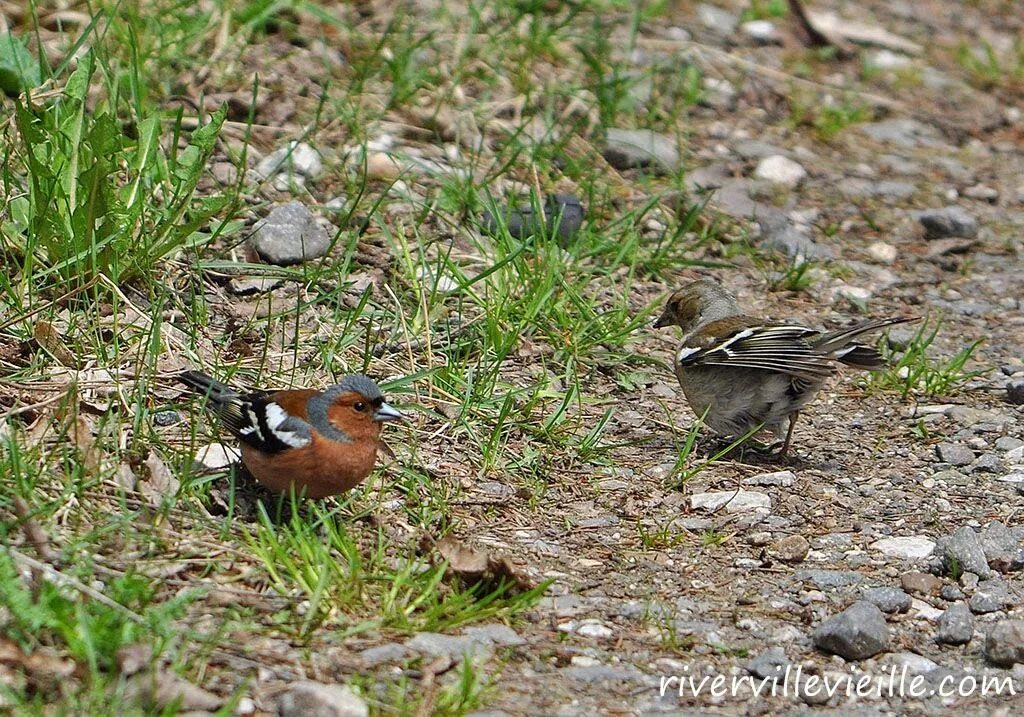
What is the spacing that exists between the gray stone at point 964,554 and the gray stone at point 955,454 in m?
0.83

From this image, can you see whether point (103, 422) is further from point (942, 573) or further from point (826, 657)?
point (942, 573)

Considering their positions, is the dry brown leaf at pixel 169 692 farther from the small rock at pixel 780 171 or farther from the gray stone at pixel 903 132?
the gray stone at pixel 903 132

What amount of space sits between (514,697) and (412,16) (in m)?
5.21

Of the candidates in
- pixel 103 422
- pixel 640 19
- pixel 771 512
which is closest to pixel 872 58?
pixel 640 19

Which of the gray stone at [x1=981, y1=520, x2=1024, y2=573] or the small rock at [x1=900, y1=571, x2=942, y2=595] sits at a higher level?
the small rock at [x1=900, y1=571, x2=942, y2=595]

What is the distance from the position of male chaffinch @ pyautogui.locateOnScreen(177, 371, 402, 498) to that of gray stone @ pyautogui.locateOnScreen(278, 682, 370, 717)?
95cm

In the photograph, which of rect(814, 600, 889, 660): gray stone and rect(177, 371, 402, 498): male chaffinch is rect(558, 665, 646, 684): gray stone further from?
rect(177, 371, 402, 498): male chaffinch

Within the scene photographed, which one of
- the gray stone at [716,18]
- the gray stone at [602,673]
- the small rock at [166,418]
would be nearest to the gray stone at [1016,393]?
the gray stone at [602,673]

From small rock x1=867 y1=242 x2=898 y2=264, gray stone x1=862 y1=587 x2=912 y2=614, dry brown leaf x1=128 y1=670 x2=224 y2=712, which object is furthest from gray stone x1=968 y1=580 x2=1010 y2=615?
small rock x1=867 y1=242 x2=898 y2=264

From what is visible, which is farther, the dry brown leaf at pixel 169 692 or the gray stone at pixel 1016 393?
the gray stone at pixel 1016 393

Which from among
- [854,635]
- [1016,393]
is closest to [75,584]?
[854,635]

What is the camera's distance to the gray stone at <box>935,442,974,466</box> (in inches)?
208

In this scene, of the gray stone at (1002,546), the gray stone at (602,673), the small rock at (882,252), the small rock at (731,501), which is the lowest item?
the small rock at (882,252)

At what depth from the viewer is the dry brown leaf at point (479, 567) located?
3920 mm
